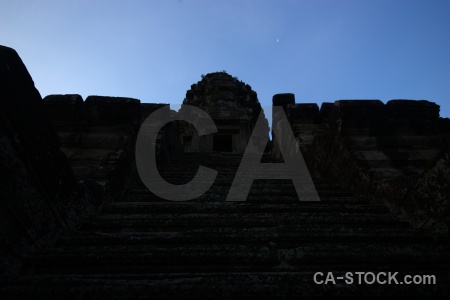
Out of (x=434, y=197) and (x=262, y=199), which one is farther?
(x=262, y=199)

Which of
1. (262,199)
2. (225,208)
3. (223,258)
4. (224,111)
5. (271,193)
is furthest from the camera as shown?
(224,111)

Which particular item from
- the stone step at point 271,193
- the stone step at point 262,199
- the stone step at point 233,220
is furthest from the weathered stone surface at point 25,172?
the stone step at point 271,193

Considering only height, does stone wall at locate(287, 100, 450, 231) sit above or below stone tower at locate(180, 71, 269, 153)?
below

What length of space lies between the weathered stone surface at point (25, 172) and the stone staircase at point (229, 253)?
0.12 m

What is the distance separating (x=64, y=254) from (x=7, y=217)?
1.19 feet

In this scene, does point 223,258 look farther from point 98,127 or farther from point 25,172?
point 98,127

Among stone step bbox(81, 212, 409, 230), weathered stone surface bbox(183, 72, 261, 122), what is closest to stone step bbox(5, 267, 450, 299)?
stone step bbox(81, 212, 409, 230)

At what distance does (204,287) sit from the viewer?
162cm

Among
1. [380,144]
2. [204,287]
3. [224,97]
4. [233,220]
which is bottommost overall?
[204,287]

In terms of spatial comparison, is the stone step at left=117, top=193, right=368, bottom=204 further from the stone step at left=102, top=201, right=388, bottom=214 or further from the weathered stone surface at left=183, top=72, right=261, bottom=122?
the weathered stone surface at left=183, top=72, right=261, bottom=122

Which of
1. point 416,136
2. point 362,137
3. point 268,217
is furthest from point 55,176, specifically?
point 416,136

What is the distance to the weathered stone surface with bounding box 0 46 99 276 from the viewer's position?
1.74 meters

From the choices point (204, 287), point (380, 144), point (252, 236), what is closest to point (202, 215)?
point (252, 236)

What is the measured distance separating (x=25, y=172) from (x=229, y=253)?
121 cm
